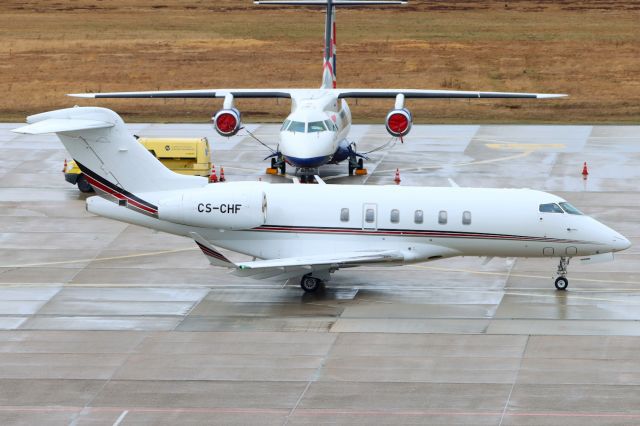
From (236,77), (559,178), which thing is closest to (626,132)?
(559,178)

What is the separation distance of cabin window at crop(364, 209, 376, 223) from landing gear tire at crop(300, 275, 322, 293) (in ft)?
6.10

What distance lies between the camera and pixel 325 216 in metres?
30.1

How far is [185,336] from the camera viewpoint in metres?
26.9

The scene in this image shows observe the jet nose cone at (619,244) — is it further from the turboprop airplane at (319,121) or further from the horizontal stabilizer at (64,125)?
the turboprop airplane at (319,121)

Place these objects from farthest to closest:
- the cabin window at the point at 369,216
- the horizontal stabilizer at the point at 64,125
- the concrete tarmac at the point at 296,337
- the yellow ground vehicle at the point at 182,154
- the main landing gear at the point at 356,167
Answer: the main landing gear at the point at 356,167
the yellow ground vehicle at the point at 182,154
the cabin window at the point at 369,216
the horizontal stabilizer at the point at 64,125
the concrete tarmac at the point at 296,337

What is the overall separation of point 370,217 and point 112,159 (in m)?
6.39

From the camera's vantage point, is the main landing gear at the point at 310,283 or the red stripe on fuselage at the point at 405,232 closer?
the red stripe on fuselage at the point at 405,232

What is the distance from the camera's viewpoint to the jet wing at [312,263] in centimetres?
2864

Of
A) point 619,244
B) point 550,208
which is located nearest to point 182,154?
point 550,208

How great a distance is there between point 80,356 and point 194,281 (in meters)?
6.28

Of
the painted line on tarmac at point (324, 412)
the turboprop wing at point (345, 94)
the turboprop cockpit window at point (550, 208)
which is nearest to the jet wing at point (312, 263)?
the turboprop cockpit window at point (550, 208)

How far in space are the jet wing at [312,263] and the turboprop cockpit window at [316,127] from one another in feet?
44.7

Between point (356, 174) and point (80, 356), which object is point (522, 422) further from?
point (356, 174)

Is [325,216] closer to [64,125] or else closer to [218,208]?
[218,208]
